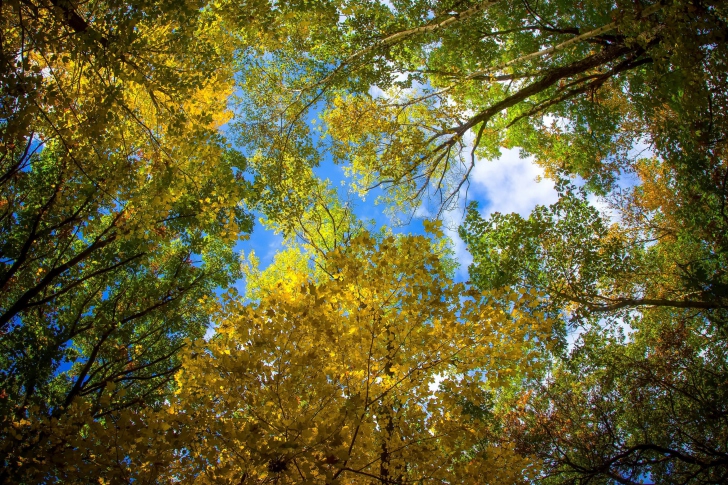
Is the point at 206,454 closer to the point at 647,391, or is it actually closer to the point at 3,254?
the point at 3,254

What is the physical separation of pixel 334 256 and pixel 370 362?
1.12 m

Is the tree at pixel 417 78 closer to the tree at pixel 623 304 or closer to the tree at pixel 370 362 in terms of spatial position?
the tree at pixel 623 304

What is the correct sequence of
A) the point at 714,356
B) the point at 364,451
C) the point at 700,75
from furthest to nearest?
the point at 714,356 < the point at 364,451 < the point at 700,75

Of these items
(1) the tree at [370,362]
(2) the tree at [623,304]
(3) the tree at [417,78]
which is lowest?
(1) the tree at [370,362]

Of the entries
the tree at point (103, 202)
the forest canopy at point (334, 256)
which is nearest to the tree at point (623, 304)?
the forest canopy at point (334, 256)

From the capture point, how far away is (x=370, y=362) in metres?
3.80

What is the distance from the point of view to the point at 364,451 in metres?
3.92

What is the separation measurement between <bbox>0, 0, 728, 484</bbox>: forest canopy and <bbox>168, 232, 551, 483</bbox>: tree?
0.10 feet

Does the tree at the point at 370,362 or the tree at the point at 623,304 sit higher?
the tree at the point at 623,304

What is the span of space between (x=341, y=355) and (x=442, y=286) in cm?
128

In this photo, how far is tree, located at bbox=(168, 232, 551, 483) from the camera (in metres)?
3.44

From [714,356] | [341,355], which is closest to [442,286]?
[341,355]

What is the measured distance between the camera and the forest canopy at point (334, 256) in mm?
3422

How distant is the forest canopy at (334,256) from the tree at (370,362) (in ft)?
0.10
